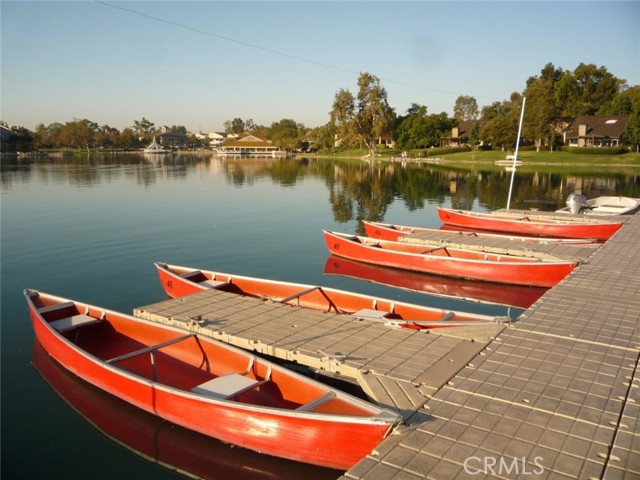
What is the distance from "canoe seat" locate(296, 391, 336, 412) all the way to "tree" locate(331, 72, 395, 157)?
348 ft

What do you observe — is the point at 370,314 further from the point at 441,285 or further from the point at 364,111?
the point at 364,111

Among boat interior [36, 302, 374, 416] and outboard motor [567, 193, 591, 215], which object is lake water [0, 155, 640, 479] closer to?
boat interior [36, 302, 374, 416]

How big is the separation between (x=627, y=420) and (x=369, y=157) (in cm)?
10697

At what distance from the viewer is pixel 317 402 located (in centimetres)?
684

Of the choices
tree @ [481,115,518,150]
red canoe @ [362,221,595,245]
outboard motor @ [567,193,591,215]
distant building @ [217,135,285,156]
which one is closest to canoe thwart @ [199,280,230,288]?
red canoe @ [362,221,595,245]

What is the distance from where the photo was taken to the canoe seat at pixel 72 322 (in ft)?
35.2

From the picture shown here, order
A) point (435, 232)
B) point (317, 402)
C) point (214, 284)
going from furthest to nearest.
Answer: point (435, 232) < point (214, 284) < point (317, 402)

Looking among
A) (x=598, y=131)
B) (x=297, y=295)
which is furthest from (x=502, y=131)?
(x=297, y=295)

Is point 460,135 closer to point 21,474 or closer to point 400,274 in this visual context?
point 400,274

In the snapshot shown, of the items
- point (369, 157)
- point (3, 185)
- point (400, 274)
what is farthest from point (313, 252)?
point (369, 157)

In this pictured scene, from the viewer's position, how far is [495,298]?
16.0m

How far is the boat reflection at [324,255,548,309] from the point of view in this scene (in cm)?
1599

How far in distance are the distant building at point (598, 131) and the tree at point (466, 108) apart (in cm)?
8209

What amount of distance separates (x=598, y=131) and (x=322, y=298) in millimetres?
89035
